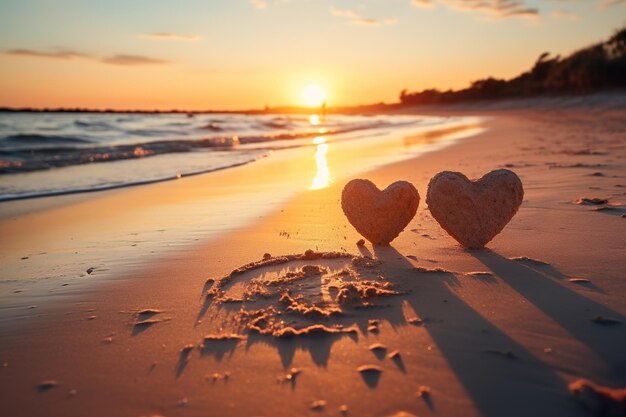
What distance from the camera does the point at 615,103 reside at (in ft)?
102

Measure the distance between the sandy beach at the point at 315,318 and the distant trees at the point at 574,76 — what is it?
39333 mm

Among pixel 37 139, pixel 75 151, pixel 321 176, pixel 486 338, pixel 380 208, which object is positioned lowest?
pixel 321 176

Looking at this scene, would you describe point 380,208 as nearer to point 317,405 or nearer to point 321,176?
point 317,405

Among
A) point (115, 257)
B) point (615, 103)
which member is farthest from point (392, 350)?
point (615, 103)

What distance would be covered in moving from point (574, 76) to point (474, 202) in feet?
144

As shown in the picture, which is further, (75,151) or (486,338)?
(75,151)

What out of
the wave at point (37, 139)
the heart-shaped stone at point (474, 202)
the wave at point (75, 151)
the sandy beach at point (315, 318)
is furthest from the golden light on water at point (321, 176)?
the wave at point (37, 139)

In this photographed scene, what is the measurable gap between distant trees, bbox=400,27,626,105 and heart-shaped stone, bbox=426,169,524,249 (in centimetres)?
3977

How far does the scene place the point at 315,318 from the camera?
2584 millimetres

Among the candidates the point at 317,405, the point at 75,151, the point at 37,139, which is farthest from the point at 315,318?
the point at 37,139

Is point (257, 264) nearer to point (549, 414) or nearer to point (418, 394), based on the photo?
point (418, 394)

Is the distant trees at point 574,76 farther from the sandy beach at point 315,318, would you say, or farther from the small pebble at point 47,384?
the small pebble at point 47,384

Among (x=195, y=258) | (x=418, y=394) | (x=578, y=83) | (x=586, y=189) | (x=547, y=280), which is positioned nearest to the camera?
(x=418, y=394)

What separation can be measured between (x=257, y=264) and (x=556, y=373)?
79.8 inches
